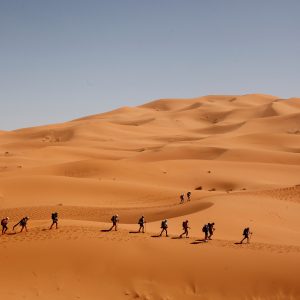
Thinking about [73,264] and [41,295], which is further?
[73,264]

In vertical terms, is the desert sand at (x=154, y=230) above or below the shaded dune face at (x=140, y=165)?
below

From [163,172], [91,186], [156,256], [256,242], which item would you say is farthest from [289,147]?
[156,256]

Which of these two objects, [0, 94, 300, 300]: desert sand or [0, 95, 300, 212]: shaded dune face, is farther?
[0, 95, 300, 212]: shaded dune face

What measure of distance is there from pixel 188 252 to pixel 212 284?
1632 millimetres

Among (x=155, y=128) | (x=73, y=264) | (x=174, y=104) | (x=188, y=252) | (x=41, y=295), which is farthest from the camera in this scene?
(x=174, y=104)

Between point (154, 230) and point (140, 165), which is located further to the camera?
point (140, 165)

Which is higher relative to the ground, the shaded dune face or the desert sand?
the shaded dune face

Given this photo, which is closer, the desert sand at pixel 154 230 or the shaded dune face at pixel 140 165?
the desert sand at pixel 154 230

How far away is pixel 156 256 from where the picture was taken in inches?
487

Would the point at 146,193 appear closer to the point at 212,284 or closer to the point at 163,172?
the point at 163,172

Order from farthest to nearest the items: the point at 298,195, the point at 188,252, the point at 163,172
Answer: the point at 163,172
the point at 298,195
the point at 188,252

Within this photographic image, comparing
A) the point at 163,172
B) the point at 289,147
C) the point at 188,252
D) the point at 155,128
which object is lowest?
the point at 188,252

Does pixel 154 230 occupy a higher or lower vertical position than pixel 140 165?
lower

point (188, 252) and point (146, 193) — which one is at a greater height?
point (146, 193)
